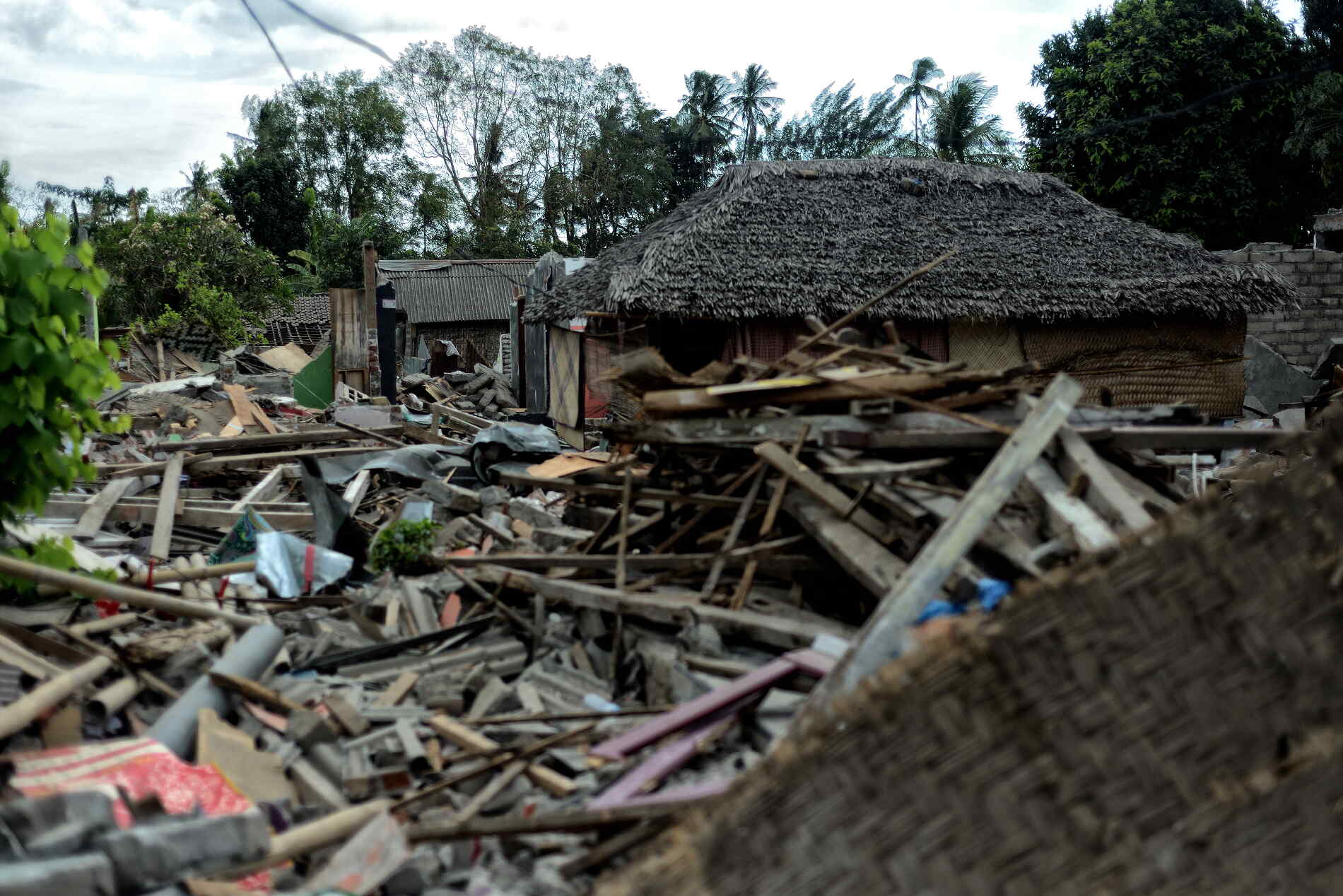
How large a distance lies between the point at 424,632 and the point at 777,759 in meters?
3.76

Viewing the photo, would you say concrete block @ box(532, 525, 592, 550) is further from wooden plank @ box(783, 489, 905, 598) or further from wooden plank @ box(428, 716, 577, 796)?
wooden plank @ box(428, 716, 577, 796)

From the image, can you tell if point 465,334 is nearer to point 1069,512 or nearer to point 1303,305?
point 1303,305

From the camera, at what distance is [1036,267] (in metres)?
14.7

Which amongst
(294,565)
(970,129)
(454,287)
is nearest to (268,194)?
(454,287)

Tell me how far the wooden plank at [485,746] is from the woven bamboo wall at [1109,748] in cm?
152

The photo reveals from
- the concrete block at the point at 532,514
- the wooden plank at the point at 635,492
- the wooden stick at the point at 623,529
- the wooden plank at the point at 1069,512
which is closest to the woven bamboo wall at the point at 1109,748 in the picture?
the wooden plank at the point at 1069,512

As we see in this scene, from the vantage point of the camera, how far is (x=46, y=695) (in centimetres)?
381

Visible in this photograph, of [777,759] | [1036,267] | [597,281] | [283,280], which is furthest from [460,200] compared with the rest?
[777,759]

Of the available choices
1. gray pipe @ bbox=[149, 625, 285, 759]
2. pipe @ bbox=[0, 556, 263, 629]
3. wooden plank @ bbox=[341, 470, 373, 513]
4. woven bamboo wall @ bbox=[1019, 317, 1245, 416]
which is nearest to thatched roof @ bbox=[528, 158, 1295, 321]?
woven bamboo wall @ bbox=[1019, 317, 1245, 416]

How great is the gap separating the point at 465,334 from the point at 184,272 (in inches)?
359

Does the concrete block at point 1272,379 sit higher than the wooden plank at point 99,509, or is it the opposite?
the concrete block at point 1272,379

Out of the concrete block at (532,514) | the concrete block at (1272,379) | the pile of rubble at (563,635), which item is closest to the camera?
the pile of rubble at (563,635)

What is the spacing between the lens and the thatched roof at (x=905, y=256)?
45.5 ft

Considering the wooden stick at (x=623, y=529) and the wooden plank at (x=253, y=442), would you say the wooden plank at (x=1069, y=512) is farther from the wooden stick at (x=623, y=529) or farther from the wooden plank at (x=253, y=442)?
the wooden plank at (x=253, y=442)
